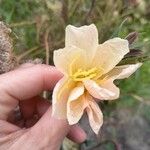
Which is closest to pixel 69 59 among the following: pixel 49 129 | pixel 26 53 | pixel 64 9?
Result: pixel 49 129

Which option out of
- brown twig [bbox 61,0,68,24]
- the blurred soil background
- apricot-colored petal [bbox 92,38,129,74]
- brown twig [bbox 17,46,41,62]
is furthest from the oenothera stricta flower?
brown twig [bbox 61,0,68,24]

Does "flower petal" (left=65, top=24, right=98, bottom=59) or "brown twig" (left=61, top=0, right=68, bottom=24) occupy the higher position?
"flower petal" (left=65, top=24, right=98, bottom=59)

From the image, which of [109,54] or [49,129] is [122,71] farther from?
[49,129]

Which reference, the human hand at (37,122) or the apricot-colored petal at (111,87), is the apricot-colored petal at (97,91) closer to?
the apricot-colored petal at (111,87)

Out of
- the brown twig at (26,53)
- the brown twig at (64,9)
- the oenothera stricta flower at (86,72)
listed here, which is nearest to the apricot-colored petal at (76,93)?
the oenothera stricta flower at (86,72)

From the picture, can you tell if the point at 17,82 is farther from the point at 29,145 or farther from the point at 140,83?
the point at 140,83

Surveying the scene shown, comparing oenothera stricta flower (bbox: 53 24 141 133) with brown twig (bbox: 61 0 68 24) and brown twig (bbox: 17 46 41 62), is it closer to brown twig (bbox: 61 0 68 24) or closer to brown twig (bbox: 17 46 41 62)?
brown twig (bbox: 17 46 41 62)
